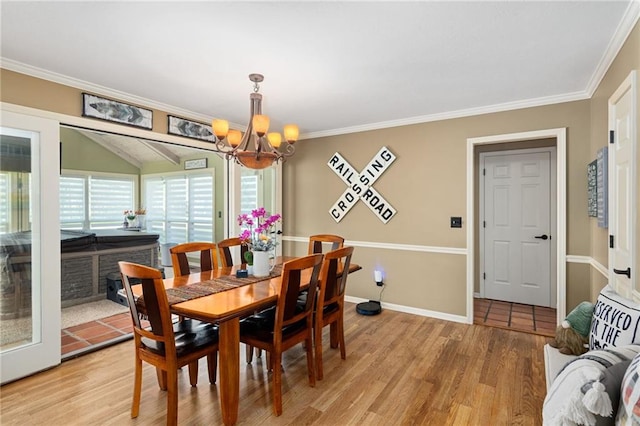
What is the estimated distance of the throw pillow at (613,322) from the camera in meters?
1.42

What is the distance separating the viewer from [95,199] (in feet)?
22.5

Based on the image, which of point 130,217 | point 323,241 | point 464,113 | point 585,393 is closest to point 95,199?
point 130,217

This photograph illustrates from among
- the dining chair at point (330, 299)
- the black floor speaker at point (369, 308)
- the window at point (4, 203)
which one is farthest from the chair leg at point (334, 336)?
the window at point (4, 203)

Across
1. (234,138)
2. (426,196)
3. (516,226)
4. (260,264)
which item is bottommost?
(260,264)

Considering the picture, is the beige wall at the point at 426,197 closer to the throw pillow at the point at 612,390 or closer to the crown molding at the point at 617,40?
the crown molding at the point at 617,40

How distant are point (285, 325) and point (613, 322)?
1716 millimetres

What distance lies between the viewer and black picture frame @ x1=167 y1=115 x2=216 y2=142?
3.57 meters

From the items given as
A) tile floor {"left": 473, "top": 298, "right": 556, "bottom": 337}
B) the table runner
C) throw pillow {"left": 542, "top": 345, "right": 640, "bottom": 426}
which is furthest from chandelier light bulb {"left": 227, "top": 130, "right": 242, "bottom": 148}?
tile floor {"left": 473, "top": 298, "right": 556, "bottom": 337}

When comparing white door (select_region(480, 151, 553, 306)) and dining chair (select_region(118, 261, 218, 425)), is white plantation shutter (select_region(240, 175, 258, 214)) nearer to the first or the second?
dining chair (select_region(118, 261, 218, 425))

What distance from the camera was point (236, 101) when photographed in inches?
134

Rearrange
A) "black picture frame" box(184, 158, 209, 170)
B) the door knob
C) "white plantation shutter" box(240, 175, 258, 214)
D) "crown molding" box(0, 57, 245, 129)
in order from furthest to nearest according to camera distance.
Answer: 1. "black picture frame" box(184, 158, 209, 170)
2. "white plantation shutter" box(240, 175, 258, 214)
3. "crown molding" box(0, 57, 245, 129)
4. the door knob

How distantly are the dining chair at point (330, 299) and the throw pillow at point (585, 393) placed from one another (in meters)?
1.46

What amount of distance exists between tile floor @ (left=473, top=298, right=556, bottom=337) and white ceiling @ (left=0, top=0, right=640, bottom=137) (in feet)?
7.70

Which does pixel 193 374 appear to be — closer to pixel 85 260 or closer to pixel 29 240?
pixel 29 240
